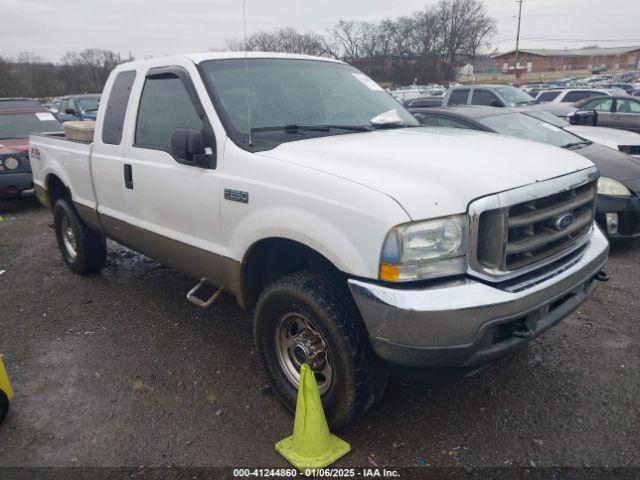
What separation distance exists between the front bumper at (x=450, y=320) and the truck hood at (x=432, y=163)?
37cm

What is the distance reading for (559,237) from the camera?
107 inches

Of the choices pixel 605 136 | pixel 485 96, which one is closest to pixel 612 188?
pixel 605 136

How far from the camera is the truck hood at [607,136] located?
8034mm

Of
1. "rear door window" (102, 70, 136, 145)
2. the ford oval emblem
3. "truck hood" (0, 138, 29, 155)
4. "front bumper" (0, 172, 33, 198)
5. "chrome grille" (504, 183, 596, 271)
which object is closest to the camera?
"chrome grille" (504, 183, 596, 271)

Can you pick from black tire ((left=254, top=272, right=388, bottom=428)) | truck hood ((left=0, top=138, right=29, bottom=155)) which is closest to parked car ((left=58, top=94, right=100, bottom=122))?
truck hood ((left=0, top=138, right=29, bottom=155))

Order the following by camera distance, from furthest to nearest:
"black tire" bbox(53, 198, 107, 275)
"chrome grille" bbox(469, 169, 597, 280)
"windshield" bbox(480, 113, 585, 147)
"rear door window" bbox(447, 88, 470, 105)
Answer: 1. "rear door window" bbox(447, 88, 470, 105)
2. "windshield" bbox(480, 113, 585, 147)
3. "black tire" bbox(53, 198, 107, 275)
4. "chrome grille" bbox(469, 169, 597, 280)

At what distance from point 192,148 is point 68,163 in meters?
2.39

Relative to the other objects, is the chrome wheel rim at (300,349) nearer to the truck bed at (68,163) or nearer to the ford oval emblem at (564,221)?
the ford oval emblem at (564,221)

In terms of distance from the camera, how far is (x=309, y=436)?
2664 mm

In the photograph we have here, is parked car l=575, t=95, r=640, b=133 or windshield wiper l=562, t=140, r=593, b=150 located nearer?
windshield wiper l=562, t=140, r=593, b=150

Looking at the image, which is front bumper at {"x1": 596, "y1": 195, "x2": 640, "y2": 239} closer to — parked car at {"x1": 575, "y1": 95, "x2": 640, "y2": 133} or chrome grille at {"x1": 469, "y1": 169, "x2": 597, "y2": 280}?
chrome grille at {"x1": 469, "y1": 169, "x2": 597, "y2": 280}

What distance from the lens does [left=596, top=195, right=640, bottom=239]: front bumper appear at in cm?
543

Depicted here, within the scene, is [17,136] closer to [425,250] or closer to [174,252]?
[174,252]

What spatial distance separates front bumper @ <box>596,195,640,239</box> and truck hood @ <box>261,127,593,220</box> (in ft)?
8.98
